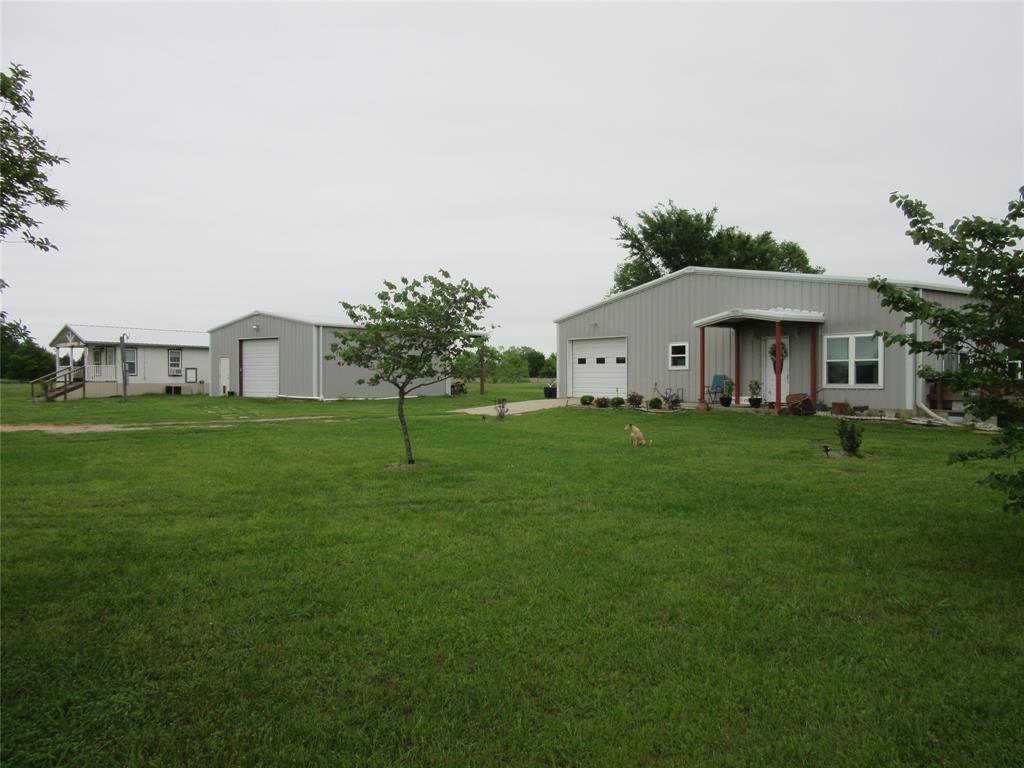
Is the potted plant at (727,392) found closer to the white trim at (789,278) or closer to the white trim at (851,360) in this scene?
the white trim at (851,360)

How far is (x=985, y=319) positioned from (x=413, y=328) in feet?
23.0

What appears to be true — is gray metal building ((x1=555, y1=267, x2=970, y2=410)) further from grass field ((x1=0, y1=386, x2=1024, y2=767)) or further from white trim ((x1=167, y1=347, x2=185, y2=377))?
white trim ((x1=167, y1=347, x2=185, y2=377))

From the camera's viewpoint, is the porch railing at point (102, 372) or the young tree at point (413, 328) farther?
the porch railing at point (102, 372)

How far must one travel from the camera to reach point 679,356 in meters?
21.2

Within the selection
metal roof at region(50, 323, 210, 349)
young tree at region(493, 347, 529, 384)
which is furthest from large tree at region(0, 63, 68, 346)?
young tree at region(493, 347, 529, 384)

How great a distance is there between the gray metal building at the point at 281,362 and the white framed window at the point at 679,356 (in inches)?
505

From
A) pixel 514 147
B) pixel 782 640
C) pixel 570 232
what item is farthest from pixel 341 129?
pixel 782 640

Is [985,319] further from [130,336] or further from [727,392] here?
[130,336]

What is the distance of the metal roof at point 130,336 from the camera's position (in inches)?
1337

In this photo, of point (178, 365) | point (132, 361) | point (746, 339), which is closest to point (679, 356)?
point (746, 339)

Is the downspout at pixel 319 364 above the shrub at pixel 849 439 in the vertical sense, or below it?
above

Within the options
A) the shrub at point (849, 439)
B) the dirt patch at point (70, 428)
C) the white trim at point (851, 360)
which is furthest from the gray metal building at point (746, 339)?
the dirt patch at point (70, 428)

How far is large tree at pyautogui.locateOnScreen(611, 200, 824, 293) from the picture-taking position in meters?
38.2

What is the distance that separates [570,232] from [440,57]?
1242 centimetres
